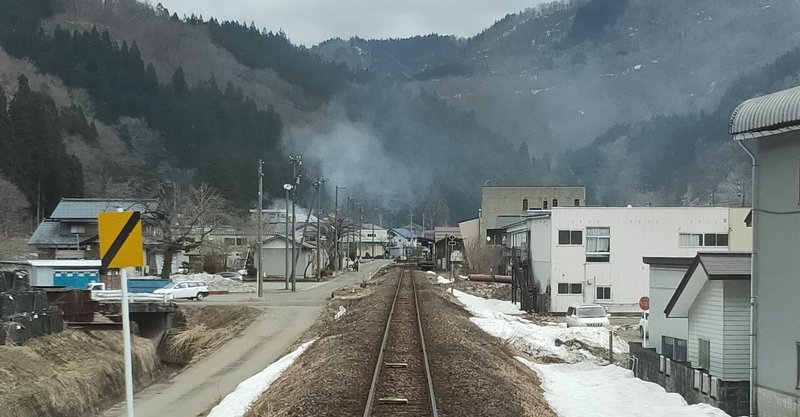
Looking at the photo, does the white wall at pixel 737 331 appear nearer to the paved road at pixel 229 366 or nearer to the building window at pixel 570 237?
the paved road at pixel 229 366

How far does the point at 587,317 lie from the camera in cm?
2714

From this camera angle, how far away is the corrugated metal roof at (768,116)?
36.6 feet

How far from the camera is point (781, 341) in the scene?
11.8 meters

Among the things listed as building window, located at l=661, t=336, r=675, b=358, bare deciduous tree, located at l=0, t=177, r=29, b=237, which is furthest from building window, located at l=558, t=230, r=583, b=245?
bare deciduous tree, located at l=0, t=177, r=29, b=237

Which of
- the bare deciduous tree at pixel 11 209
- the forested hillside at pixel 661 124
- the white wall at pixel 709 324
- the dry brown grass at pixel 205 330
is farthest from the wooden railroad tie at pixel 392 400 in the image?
the forested hillside at pixel 661 124

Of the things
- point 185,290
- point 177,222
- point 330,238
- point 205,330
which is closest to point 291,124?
point 330,238

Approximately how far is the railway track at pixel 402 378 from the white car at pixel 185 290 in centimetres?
1690

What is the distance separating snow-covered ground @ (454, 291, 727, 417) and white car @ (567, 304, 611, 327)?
1.49 metres

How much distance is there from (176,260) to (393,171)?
73.6m

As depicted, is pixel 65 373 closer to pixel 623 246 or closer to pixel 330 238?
pixel 623 246

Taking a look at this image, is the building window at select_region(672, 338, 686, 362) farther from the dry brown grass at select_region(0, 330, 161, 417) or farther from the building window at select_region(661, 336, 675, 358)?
the dry brown grass at select_region(0, 330, 161, 417)

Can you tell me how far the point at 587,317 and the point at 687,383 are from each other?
12336 mm

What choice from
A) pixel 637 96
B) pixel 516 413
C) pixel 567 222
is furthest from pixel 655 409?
pixel 637 96

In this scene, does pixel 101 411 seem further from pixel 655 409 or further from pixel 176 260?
pixel 176 260
